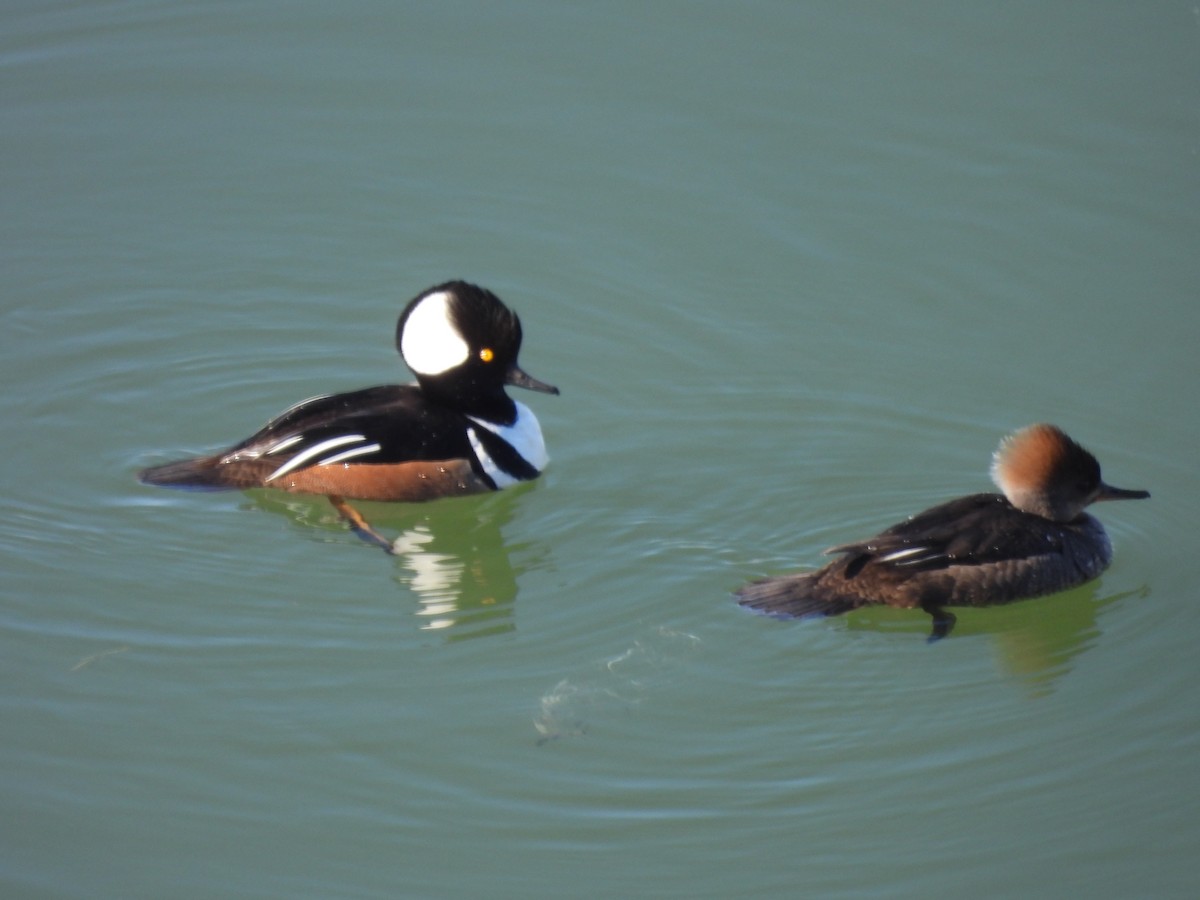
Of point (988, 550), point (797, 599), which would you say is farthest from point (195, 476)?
point (988, 550)

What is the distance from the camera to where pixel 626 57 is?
42.6ft

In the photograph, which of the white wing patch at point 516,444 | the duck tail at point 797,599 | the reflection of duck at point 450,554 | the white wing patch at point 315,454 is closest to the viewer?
the duck tail at point 797,599

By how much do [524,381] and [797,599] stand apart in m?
2.49

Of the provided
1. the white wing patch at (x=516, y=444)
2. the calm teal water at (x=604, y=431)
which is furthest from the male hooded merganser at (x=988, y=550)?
the white wing patch at (x=516, y=444)

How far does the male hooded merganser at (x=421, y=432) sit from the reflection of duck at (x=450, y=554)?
0.10m

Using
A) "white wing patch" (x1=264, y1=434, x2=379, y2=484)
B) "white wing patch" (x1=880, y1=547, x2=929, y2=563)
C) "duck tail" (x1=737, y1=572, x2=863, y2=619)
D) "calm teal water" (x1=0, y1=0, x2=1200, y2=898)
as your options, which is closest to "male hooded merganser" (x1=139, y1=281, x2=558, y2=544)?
"white wing patch" (x1=264, y1=434, x2=379, y2=484)

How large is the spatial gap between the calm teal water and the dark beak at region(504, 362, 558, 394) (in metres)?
0.42

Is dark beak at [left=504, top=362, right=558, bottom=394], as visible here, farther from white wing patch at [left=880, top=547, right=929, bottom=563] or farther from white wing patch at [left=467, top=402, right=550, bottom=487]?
white wing patch at [left=880, top=547, right=929, bottom=563]

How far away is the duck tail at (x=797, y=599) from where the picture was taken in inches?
311

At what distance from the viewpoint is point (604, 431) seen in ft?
32.3

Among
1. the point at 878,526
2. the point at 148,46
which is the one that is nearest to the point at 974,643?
the point at 878,526

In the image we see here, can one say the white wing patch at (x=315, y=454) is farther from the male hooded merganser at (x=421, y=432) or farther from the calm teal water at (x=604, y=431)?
the calm teal water at (x=604, y=431)

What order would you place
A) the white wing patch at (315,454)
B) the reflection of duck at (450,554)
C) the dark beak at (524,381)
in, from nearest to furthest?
1. the reflection of duck at (450,554)
2. the white wing patch at (315,454)
3. the dark beak at (524,381)

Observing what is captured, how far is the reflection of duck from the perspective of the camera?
8.15m
